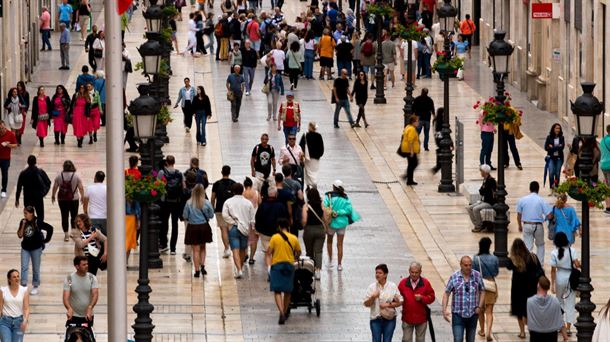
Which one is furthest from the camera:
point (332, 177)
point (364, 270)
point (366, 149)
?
point (366, 149)

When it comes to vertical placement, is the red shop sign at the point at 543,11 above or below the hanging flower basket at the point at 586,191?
above

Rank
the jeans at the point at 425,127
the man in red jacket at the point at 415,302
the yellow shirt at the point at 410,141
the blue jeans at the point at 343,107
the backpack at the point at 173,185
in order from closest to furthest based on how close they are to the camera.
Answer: the man in red jacket at the point at 415,302, the backpack at the point at 173,185, the yellow shirt at the point at 410,141, the jeans at the point at 425,127, the blue jeans at the point at 343,107

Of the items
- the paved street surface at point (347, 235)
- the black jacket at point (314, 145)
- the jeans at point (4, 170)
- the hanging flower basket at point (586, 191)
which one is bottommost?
the paved street surface at point (347, 235)

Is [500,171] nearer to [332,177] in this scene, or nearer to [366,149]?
[332,177]

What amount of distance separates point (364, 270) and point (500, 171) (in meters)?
2.61

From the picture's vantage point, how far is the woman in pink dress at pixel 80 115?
42.2m

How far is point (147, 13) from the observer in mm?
40250

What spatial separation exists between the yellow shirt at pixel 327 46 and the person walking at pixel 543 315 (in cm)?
3045

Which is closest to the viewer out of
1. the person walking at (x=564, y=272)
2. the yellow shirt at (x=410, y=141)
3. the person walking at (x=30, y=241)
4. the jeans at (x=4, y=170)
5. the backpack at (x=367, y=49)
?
the person walking at (x=564, y=272)

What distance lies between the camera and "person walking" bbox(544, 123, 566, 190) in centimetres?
3638

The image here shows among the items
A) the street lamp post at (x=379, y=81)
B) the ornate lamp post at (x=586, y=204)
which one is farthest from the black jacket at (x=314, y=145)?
the street lamp post at (x=379, y=81)

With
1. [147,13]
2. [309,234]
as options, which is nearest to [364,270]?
[309,234]

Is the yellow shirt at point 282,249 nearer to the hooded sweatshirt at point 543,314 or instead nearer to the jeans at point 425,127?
the hooded sweatshirt at point 543,314

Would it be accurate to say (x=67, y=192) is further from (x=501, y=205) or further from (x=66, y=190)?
(x=501, y=205)
